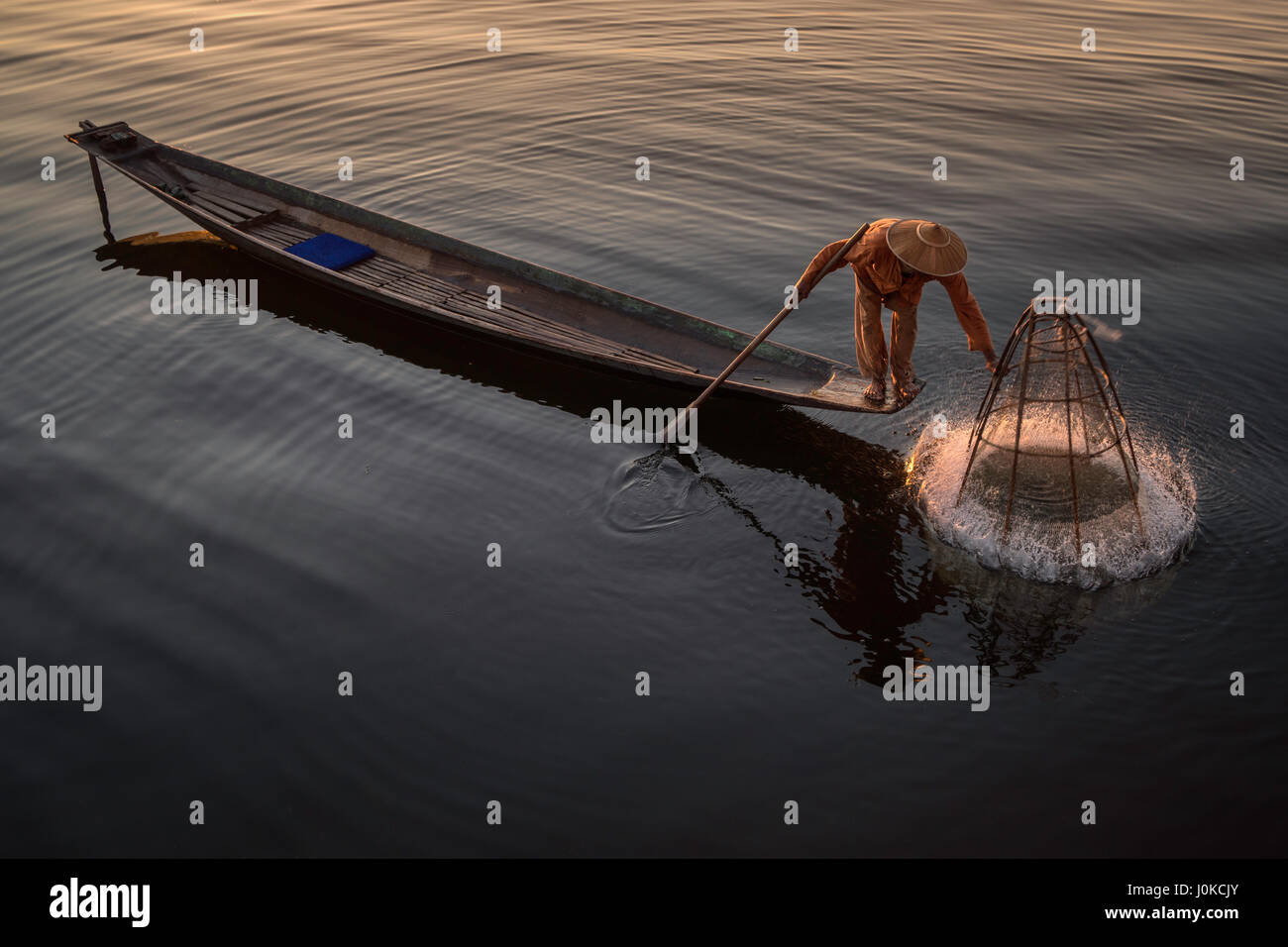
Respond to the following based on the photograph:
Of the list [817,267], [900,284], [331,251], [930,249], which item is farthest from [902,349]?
[331,251]

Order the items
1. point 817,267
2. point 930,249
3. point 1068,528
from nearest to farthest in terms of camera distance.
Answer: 1. point 930,249
2. point 1068,528
3. point 817,267

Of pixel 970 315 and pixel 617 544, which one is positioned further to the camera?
pixel 617 544

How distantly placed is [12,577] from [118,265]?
5723 millimetres

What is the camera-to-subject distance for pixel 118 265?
1171 centimetres

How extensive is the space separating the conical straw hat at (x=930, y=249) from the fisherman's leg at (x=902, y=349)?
2.41 ft

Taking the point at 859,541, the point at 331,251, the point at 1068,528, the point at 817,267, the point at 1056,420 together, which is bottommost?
the point at 859,541

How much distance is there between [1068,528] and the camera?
271 inches

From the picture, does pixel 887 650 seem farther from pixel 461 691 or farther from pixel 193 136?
pixel 193 136

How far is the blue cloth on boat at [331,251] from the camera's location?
1059 centimetres

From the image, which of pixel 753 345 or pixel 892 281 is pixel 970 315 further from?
pixel 753 345

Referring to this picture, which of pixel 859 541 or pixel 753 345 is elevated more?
pixel 753 345

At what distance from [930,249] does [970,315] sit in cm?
64

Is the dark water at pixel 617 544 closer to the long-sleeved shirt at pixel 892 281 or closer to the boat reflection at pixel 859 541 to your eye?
the boat reflection at pixel 859 541
